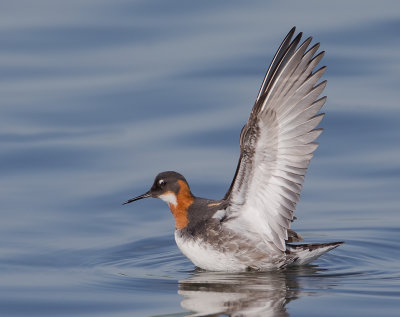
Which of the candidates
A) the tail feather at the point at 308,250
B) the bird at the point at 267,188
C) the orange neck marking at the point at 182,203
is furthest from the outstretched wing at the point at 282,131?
the orange neck marking at the point at 182,203

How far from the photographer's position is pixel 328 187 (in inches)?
560

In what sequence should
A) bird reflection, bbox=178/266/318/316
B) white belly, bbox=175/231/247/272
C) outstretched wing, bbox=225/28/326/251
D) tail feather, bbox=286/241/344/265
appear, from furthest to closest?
white belly, bbox=175/231/247/272 < tail feather, bbox=286/241/344/265 < outstretched wing, bbox=225/28/326/251 < bird reflection, bbox=178/266/318/316

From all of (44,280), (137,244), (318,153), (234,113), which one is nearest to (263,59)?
(234,113)

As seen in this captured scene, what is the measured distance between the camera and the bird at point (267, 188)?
11.0m

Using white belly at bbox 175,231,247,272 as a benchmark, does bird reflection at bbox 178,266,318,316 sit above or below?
below

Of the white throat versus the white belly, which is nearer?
the white belly

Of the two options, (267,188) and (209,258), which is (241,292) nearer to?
(209,258)

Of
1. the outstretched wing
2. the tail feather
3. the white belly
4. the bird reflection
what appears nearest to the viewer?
the bird reflection

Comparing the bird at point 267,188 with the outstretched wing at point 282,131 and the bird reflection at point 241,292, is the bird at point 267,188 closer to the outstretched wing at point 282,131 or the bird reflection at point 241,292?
the outstretched wing at point 282,131

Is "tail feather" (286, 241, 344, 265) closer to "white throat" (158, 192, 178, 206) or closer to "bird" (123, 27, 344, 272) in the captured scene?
"bird" (123, 27, 344, 272)

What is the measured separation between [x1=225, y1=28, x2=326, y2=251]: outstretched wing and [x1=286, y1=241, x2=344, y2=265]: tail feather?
1.79ft

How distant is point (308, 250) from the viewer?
1187cm

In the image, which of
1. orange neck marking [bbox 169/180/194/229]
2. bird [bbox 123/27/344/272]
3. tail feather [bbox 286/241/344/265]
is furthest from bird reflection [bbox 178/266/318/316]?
orange neck marking [bbox 169/180/194/229]

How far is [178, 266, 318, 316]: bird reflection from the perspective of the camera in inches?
406
